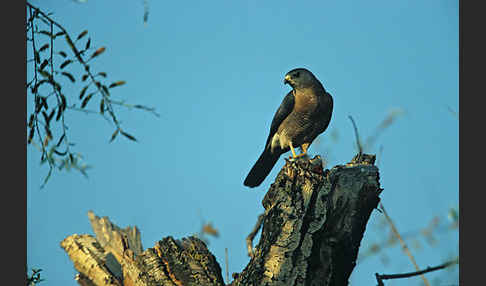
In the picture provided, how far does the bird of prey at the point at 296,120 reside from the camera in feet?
19.1

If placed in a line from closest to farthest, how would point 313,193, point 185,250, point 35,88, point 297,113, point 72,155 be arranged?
point 35,88 → point 72,155 → point 313,193 → point 185,250 → point 297,113

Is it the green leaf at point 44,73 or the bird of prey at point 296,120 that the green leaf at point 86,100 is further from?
the bird of prey at point 296,120

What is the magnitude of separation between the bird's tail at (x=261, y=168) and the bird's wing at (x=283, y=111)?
0.32 m

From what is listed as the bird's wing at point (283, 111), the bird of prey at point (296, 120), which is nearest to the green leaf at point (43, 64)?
the bird of prey at point (296, 120)

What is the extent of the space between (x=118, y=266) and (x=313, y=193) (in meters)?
1.76

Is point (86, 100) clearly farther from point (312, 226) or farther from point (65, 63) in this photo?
point (312, 226)

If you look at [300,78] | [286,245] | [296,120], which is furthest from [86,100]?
[300,78]

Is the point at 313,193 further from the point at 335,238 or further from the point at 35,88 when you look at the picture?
the point at 35,88

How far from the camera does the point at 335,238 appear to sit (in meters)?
3.08

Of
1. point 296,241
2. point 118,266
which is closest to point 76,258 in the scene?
point 118,266

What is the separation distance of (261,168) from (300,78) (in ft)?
4.34

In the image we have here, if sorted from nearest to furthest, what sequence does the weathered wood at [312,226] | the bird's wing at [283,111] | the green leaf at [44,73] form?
the green leaf at [44,73]
the weathered wood at [312,226]
the bird's wing at [283,111]

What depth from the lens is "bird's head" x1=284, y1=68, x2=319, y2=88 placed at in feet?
19.6

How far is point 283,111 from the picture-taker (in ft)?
19.7
